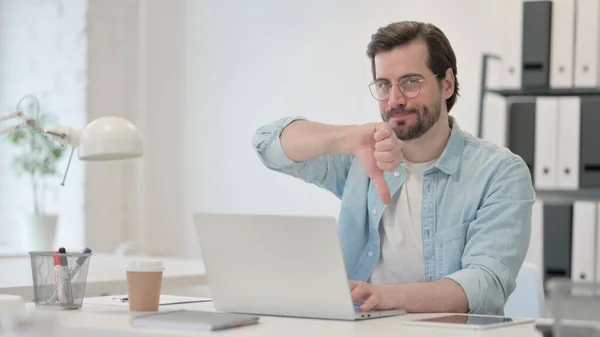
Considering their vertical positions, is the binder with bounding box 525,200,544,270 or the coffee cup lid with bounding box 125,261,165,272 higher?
the coffee cup lid with bounding box 125,261,165,272

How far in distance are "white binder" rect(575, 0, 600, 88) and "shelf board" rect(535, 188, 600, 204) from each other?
42cm

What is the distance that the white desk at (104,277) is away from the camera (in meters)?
2.04

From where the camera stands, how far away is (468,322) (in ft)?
4.69

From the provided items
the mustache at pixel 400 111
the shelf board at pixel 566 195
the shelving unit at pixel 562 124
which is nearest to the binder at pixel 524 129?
the shelving unit at pixel 562 124

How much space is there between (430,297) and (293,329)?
15.7 inches

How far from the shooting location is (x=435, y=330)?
53.2 inches

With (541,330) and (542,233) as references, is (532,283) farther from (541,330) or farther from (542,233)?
(542,233)

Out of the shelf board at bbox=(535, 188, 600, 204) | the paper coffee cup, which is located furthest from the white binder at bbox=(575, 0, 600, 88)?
the paper coffee cup

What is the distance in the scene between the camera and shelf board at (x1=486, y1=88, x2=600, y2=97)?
3.50 meters

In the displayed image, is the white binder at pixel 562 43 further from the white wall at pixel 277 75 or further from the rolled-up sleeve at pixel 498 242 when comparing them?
the rolled-up sleeve at pixel 498 242

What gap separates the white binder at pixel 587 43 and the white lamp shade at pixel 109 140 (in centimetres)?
214

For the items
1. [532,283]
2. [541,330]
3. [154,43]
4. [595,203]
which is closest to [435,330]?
[541,330]

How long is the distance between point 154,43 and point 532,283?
3042mm

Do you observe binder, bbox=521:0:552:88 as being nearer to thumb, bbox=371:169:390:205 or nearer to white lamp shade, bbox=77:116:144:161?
thumb, bbox=371:169:390:205
